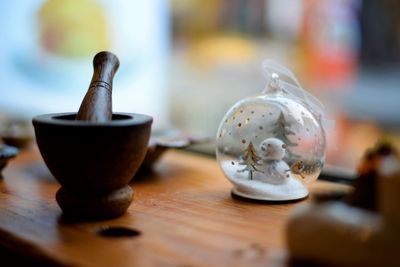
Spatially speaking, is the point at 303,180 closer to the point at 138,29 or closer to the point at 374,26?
the point at 374,26

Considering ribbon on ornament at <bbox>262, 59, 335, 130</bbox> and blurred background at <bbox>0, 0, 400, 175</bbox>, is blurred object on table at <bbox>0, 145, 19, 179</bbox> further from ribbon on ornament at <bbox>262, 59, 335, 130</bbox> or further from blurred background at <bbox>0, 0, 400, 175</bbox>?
blurred background at <bbox>0, 0, 400, 175</bbox>

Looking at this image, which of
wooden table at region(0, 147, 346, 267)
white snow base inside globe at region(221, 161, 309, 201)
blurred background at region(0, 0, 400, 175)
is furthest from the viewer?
blurred background at region(0, 0, 400, 175)

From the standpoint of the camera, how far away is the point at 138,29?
5.71ft

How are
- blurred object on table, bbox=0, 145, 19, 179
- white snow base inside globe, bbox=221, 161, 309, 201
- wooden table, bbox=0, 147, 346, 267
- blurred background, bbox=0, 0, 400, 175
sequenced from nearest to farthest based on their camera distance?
wooden table, bbox=0, 147, 346, 267 < white snow base inside globe, bbox=221, 161, 309, 201 < blurred object on table, bbox=0, 145, 19, 179 < blurred background, bbox=0, 0, 400, 175

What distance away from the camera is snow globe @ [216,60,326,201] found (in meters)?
0.66

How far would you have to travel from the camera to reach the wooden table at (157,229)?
1.55 ft

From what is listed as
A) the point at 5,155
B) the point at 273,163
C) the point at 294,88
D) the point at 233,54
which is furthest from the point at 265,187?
the point at 233,54

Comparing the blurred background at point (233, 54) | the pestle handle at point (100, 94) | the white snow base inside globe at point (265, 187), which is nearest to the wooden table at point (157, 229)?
the white snow base inside globe at point (265, 187)

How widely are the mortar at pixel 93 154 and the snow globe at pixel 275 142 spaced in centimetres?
16

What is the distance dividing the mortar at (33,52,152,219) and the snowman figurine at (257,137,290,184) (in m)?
0.17

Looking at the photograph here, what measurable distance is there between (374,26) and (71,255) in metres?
1.38

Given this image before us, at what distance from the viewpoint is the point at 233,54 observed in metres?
1.92

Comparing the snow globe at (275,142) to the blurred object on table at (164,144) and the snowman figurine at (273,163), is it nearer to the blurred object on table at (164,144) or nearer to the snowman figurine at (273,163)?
the snowman figurine at (273,163)

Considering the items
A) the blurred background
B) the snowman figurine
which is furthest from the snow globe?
the blurred background
